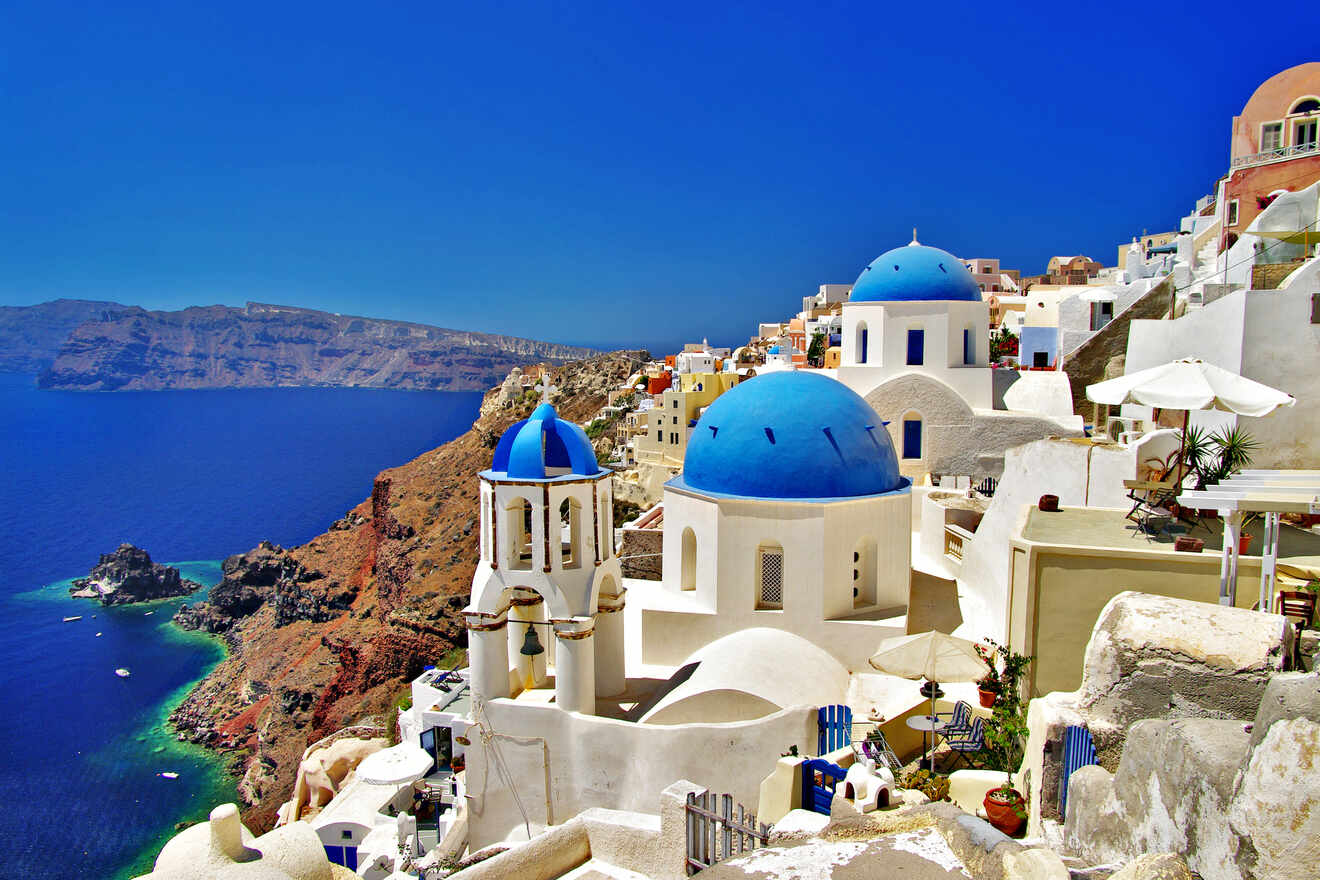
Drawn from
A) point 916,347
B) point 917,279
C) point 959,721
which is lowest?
point 959,721

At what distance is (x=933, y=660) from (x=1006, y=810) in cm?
315

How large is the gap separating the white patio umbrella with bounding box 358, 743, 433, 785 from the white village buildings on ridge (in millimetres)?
86

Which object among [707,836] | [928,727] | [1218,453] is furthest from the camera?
[1218,453]

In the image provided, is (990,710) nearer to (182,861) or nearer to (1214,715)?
(1214,715)

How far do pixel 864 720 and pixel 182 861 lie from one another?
27.6 feet

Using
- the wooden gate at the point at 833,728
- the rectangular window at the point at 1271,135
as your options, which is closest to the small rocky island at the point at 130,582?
the wooden gate at the point at 833,728

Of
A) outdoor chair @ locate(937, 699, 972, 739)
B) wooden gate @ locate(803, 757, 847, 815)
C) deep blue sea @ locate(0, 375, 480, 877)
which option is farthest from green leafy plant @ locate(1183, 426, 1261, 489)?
deep blue sea @ locate(0, 375, 480, 877)

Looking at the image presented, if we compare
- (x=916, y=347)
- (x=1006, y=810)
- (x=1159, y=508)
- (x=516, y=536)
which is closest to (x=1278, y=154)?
(x=916, y=347)

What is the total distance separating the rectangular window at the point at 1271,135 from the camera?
80.3 feet

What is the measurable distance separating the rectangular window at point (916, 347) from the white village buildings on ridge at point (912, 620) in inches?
2.2

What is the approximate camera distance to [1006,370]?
21391 millimetres

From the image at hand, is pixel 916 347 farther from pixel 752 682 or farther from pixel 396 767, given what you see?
pixel 396 767

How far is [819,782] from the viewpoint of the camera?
845 centimetres

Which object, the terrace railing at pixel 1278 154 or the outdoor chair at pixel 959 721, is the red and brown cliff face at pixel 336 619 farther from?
the terrace railing at pixel 1278 154
